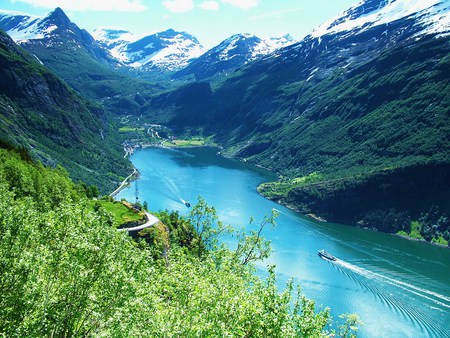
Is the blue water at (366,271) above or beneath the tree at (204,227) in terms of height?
beneath

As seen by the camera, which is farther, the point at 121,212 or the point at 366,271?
the point at 366,271

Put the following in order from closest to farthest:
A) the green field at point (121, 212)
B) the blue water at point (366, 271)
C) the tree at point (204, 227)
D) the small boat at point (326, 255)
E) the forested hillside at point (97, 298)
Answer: the forested hillside at point (97, 298) < the tree at point (204, 227) < the green field at point (121, 212) < the blue water at point (366, 271) < the small boat at point (326, 255)

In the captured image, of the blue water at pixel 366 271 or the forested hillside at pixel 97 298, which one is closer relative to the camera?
the forested hillside at pixel 97 298

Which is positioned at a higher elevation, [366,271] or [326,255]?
[366,271]

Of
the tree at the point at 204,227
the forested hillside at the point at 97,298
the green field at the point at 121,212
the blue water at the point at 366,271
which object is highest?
the forested hillside at the point at 97,298

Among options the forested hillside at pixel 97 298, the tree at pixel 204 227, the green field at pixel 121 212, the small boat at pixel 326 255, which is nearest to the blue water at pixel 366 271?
the small boat at pixel 326 255

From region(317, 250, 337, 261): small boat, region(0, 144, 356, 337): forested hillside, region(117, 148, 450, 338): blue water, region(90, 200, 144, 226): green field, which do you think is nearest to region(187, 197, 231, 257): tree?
region(90, 200, 144, 226): green field

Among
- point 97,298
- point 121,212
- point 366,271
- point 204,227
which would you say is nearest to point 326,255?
point 366,271

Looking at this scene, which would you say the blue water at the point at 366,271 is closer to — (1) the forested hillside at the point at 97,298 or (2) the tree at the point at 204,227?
(2) the tree at the point at 204,227

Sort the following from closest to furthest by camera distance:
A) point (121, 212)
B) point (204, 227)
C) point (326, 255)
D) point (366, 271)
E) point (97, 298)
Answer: point (97, 298) → point (204, 227) → point (121, 212) → point (366, 271) → point (326, 255)

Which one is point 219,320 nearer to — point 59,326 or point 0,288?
point 59,326

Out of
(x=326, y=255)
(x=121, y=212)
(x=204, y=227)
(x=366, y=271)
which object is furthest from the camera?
(x=326, y=255)

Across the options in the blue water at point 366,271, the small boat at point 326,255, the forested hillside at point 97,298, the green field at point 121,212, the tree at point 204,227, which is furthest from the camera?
the small boat at point 326,255

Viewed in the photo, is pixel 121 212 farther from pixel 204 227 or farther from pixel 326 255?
pixel 326 255
